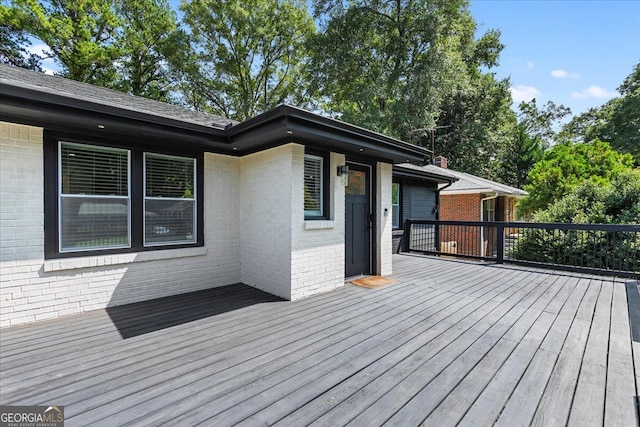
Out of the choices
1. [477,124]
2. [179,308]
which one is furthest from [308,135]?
[477,124]

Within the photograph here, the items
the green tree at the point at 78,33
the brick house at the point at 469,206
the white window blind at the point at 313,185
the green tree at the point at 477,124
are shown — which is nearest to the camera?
the white window blind at the point at 313,185

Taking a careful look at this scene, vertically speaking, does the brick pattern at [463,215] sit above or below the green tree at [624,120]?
below

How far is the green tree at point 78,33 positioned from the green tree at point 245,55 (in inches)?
141

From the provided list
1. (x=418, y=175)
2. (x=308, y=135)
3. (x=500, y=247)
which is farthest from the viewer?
(x=418, y=175)

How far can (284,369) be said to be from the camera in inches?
94.3

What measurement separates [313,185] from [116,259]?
296 centimetres

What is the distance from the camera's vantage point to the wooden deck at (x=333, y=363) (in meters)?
1.89

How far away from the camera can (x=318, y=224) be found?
177 inches

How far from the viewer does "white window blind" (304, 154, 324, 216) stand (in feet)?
15.2

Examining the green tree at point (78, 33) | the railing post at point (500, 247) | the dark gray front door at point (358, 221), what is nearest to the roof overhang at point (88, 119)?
the dark gray front door at point (358, 221)

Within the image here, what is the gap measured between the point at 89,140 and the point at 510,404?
5.10m

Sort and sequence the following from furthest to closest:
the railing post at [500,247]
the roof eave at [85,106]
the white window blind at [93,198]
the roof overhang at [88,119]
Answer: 1. the railing post at [500,247]
2. the white window blind at [93,198]
3. the roof overhang at [88,119]
4. the roof eave at [85,106]

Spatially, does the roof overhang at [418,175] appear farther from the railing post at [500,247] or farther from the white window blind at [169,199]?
the white window blind at [169,199]

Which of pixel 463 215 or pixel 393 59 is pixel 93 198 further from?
pixel 393 59
